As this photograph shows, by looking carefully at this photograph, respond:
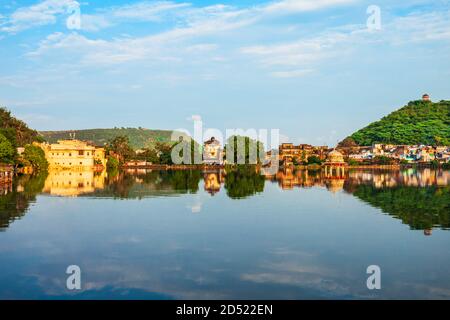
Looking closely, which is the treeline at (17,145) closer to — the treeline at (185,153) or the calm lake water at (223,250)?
the treeline at (185,153)

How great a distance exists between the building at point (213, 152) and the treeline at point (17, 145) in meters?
38.9

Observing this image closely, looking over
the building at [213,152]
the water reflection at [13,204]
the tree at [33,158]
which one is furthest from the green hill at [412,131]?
the water reflection at [13,204]

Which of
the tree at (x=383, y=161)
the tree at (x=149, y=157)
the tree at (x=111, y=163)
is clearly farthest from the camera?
the tree at (x=383, y=161)

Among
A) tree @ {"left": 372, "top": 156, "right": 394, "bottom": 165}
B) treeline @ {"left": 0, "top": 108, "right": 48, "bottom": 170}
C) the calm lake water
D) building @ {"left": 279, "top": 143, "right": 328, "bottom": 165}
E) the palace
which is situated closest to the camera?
the calm lake water

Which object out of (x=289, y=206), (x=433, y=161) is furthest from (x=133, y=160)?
(x=289, y=206)

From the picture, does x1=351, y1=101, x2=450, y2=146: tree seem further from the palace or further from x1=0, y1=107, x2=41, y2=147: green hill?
the palace

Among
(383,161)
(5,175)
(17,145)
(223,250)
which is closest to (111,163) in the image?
(17,145)

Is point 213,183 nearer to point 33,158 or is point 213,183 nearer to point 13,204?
point 13,204

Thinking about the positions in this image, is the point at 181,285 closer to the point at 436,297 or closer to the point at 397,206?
the point at 436,297

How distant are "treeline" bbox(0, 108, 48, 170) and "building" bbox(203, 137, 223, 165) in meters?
38.9

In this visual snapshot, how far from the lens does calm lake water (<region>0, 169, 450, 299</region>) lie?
11.7 meters

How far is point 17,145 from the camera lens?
72750mm

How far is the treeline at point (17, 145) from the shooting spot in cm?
5628

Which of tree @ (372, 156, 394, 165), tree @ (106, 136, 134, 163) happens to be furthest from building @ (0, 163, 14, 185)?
tree @ (372, 156, 394, 165)
